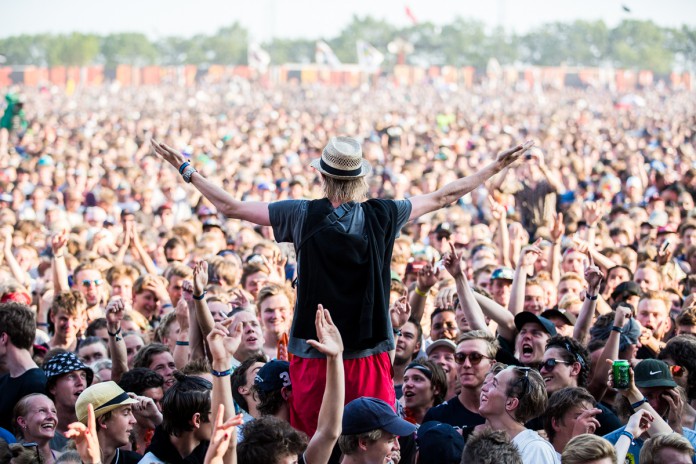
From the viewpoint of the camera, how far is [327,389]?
4.63 meters

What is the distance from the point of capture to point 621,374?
566 centimetres

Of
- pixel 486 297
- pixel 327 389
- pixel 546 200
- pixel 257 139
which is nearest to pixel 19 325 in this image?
pixel 327 389

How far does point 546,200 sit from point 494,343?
23.2 feet

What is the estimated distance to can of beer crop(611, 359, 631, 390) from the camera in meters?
5.66

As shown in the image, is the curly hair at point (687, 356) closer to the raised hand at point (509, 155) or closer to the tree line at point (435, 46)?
the raised hand at point (509, 155)

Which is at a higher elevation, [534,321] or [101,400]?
[534,321]

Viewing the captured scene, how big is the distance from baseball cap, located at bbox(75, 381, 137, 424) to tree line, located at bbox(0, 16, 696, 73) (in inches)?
3845

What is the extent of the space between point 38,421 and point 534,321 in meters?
3.11

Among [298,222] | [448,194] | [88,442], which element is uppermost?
[448,194]

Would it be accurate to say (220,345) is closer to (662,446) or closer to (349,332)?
(349,332)

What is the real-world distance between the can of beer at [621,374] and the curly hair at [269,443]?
1.89m

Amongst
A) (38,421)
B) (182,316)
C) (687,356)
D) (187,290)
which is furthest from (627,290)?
(38,421)

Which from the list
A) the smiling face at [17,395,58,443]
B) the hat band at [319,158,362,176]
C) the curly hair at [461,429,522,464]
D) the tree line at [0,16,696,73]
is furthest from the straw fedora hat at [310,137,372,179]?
the tree line at [0,16,696,73]

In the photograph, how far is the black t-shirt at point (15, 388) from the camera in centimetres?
616
